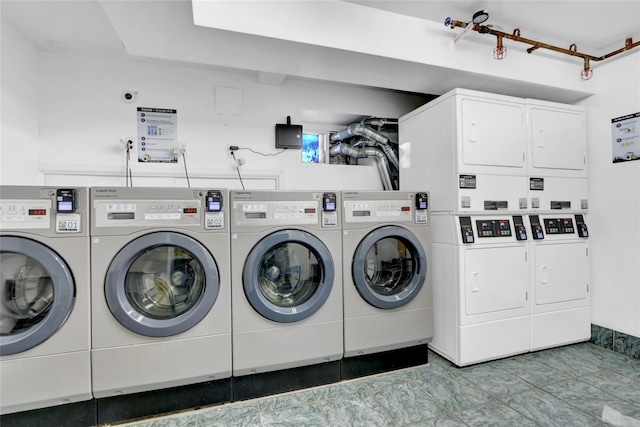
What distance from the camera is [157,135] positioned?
2736 mm

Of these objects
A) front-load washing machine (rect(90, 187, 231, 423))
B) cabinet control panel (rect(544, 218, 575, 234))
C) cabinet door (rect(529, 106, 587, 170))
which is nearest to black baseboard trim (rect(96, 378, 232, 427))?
front-load washing machine (rect(90, 187, 231, 423))

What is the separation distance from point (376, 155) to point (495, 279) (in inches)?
66.3

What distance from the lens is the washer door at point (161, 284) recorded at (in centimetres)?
178

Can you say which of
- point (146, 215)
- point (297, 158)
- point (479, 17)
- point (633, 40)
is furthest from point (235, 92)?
point (633, 40)

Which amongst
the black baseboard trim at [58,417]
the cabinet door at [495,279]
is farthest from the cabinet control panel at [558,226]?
the black baseboard trim at [58,417]

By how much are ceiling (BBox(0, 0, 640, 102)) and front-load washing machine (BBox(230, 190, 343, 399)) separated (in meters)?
0.97

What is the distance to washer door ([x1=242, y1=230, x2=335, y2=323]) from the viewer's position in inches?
79.2

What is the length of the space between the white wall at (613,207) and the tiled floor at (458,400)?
1.60 feet

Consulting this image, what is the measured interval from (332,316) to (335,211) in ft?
2.50

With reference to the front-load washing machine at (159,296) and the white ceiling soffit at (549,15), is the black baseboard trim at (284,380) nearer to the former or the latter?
the front-load washing machine at (159,296)

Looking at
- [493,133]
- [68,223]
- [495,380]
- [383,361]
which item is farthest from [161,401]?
[493,133]

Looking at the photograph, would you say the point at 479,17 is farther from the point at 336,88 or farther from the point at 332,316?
the point at 332,316

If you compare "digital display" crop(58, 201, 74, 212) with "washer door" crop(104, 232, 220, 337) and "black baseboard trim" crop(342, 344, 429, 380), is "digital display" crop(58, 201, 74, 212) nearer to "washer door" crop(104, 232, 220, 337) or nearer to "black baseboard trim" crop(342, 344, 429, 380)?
"washer door" crop(104, 232, 220, 337)

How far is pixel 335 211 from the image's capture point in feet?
7.30
